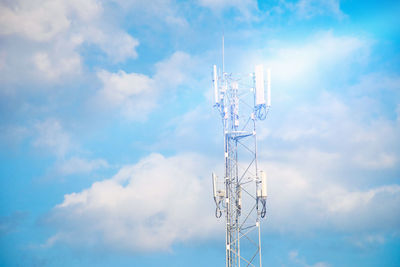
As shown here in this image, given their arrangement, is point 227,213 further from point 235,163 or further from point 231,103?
point 231,103

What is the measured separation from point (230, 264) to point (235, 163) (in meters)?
6.22

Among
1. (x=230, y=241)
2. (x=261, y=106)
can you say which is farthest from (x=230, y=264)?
(x=261, y=106)

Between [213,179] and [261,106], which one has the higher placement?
[261,106]

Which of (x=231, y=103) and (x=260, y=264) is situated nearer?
(x=260, y=264)

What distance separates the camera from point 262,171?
34.4 metres

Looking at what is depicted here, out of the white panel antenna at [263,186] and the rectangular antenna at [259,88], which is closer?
the white panel antenna at [263,186]

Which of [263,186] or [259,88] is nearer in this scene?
[263,186]

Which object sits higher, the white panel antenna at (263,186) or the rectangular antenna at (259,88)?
the rectangular antenna at (259,88)

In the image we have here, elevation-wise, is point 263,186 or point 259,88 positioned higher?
point 259,88

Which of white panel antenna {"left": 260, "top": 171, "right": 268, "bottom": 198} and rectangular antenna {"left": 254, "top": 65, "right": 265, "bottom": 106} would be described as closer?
white panel antenna {"left": 260, "top": 171, "right": 268, "bottom": 198}

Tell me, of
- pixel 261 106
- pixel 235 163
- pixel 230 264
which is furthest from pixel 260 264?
pixel 261 106

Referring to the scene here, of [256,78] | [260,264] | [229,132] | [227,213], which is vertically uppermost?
[256,78]

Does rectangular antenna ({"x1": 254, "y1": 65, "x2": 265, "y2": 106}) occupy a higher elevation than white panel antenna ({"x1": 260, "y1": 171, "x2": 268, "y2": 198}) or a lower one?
higher

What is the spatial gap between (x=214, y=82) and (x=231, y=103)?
175 centimetres
